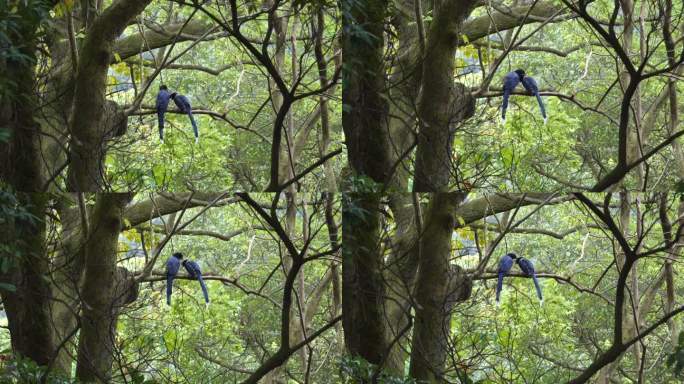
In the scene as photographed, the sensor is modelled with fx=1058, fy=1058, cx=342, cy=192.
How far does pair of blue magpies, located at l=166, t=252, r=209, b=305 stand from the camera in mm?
4969

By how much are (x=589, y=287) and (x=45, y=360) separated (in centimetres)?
258

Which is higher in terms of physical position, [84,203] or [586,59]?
[586,59]

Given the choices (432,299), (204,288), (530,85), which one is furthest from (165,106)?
(530,85)

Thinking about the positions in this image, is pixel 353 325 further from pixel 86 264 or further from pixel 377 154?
pixel 86 264

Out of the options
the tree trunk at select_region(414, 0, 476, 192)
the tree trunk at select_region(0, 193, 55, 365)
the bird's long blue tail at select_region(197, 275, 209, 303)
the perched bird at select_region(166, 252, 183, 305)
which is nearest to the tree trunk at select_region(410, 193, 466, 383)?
the tree trunk at select_region(414, 0, 476, 192)

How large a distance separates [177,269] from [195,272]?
0.09 meters

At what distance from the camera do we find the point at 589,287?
4840 mm

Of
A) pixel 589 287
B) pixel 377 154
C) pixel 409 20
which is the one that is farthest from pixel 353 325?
pixel 409 20

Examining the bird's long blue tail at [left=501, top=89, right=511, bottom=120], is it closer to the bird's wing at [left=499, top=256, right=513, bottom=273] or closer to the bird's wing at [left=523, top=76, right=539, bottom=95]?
the bird's wing at [left=523, top=76, right=539, bottom=95]

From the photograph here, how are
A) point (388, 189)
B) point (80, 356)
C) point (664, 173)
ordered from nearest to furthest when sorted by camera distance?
point (388, 189) → point (80, 356) → point (664, 173)

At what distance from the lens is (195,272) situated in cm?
502

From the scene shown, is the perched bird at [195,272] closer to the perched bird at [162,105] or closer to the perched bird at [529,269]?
the perched bird at [162,105]

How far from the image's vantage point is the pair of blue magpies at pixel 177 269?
497 cm

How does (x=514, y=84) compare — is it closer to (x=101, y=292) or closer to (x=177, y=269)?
(x=177, y=269)
